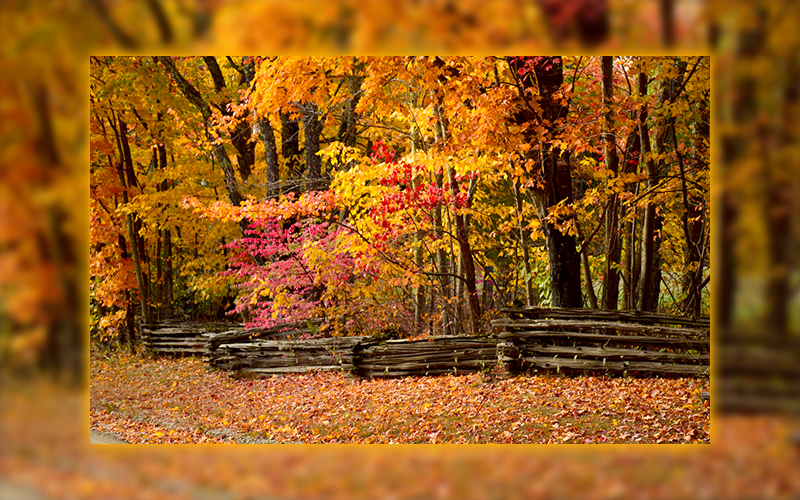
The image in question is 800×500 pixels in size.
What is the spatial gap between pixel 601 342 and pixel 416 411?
244cm

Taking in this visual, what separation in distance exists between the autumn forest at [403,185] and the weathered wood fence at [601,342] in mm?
644

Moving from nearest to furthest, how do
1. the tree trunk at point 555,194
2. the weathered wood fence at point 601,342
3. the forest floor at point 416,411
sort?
the forest floor at point 416,411 → the weathered wood fence at point 601,342 → the tree trunk at point 555,194

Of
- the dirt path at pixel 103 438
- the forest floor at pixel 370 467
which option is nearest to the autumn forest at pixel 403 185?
the dirt path at pixel 103 438

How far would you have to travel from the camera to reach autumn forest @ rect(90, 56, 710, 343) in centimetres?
809

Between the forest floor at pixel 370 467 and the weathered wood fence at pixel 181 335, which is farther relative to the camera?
the weathered wood fence at pixel 181 335

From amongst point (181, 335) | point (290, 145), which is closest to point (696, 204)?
point (290, 145)

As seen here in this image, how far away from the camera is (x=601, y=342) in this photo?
796 cm

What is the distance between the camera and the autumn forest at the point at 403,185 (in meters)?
8.09
